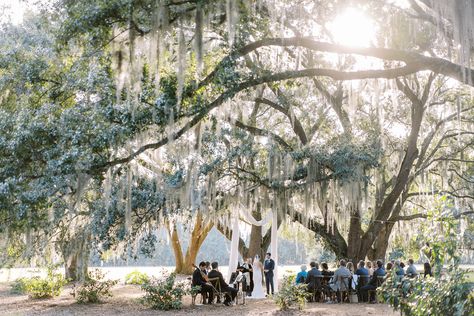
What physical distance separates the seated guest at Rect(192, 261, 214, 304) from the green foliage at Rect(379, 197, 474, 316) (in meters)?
6.20

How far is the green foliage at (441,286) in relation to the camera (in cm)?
592

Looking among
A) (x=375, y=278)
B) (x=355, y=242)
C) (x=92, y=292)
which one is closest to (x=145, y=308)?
(x=92, y=292)

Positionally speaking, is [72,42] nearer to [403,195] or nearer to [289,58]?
[289,58]

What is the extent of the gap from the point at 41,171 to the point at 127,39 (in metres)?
2.57

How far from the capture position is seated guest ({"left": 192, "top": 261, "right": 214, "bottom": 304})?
12.7 meters

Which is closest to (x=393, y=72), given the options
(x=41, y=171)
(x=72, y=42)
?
(x=72, y=42)

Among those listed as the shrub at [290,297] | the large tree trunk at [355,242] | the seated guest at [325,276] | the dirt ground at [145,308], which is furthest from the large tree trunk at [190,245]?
the shrub at [290,297]

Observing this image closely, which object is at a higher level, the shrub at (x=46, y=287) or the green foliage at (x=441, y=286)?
the green foliage at (x=441, y=286)

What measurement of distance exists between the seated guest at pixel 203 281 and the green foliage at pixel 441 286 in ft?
20.3

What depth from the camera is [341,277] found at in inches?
502

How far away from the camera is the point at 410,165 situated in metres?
14.6

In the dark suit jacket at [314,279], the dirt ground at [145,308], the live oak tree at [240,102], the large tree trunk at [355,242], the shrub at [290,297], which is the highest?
the live oak tree at [240,102]

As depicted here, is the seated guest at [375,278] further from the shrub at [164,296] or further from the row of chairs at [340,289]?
the shrub at [164,296]

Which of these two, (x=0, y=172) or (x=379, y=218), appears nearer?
(x=0, y=172)
